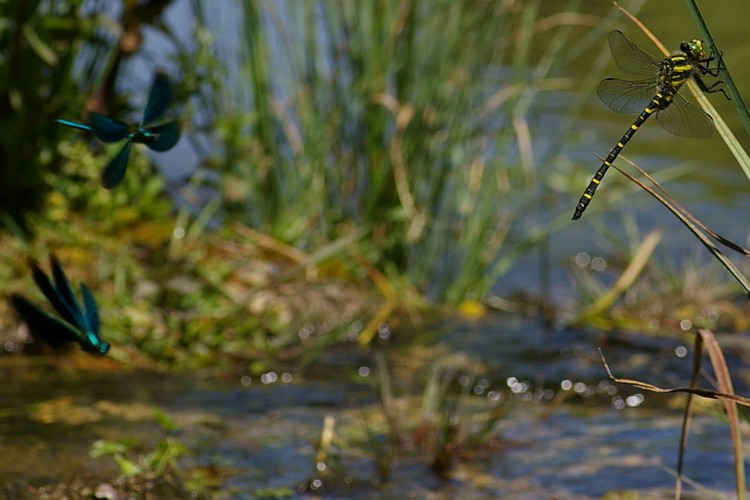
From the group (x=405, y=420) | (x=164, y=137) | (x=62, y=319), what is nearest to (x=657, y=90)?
(x=164, y=137)

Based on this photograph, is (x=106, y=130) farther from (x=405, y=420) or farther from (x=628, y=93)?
(x=405, y=420)

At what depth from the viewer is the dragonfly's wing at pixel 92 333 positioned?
1.64 meters

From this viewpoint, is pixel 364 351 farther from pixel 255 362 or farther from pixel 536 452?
pixel 536 452

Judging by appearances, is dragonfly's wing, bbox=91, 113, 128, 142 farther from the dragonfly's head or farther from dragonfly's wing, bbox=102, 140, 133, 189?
the dragonfly's head

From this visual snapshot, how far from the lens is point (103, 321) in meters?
3.29

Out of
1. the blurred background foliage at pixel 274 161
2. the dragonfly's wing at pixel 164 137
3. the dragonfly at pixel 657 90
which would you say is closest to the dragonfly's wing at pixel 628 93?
the dragonfly at pixel 657 90

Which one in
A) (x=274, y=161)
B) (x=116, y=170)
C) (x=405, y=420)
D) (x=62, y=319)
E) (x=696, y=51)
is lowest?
(x=405, y=420)

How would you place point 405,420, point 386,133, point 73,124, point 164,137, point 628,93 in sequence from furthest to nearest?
point 386,133, point 405,420, point 628,93, point 164,137, point 73,124

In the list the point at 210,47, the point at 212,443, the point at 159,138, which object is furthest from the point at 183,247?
the point at 159,138

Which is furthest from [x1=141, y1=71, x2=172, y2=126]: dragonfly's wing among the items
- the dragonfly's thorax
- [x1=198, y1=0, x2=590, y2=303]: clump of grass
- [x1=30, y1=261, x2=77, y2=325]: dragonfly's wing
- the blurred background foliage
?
[x1=198, y1=0, x2=590, y2=303]: clump of grass

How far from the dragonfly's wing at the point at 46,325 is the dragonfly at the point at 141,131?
0.71 feet

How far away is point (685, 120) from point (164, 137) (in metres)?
0.81

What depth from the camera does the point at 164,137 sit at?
5.46 ft

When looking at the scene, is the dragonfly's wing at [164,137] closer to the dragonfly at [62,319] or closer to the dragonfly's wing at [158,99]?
the dragonfly's wing at [158,99]
